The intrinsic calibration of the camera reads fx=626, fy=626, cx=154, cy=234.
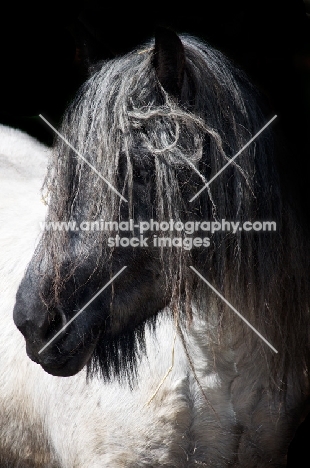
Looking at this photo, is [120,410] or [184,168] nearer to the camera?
[184,168]

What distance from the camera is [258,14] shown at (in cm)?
181

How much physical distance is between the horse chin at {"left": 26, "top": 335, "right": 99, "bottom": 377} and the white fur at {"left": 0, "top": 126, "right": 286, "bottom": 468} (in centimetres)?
28

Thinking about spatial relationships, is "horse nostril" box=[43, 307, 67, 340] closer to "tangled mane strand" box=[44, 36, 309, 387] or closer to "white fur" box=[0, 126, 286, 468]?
"tangled mane strand" box=[44, 36, 309, 387]

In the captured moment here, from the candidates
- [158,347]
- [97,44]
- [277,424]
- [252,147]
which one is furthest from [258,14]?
[277,424]

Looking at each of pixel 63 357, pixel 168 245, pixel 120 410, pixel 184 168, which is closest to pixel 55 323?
pixel 63 357

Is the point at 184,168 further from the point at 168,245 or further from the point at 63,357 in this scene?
the point at 63,357

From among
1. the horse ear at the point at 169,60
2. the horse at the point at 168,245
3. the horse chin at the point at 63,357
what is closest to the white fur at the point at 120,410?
the horse at the point at 168,245

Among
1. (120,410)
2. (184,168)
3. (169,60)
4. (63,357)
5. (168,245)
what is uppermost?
(169,60)

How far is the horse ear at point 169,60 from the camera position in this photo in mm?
1124

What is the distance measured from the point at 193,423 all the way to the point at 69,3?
6.54ft

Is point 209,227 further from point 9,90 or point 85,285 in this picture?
point 9,90

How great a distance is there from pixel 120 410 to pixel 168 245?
594mm

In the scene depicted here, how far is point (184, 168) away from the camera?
118cm

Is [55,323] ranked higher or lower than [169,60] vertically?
lower
